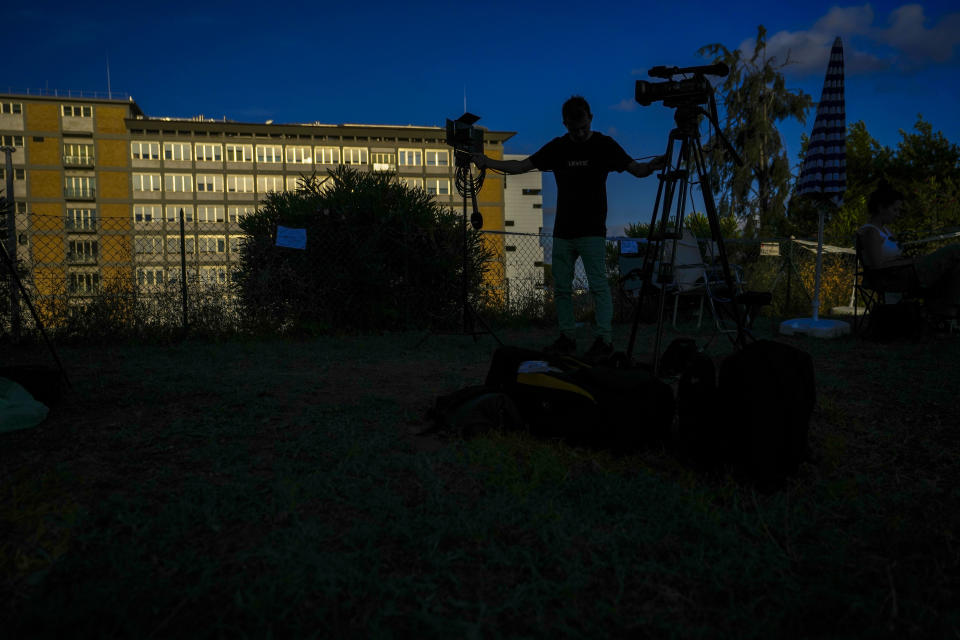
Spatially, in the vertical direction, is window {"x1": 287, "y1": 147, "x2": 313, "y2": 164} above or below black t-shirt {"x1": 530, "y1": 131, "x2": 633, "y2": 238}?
above

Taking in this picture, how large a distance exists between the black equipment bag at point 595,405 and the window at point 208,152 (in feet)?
221

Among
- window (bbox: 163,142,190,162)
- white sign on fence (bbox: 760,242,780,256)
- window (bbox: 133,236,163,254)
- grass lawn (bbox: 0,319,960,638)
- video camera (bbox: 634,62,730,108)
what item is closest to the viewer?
grass lawn (bbox: 0,319,960,638)

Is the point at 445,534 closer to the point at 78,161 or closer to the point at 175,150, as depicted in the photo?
the point at 175,150

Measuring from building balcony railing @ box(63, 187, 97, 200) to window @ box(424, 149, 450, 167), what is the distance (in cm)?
3642

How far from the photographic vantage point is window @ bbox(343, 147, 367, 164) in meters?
63.0

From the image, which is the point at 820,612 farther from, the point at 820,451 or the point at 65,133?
the point at 65,133

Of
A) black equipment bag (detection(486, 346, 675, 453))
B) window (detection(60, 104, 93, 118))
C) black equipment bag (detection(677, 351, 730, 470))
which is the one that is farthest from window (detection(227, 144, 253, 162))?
black equipment bag (detection(677, 351, 730, 470))

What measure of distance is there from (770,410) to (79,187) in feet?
230

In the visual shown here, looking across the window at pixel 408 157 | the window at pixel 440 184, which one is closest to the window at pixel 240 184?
the window at pixel 408 157

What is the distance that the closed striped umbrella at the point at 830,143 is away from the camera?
6.10 metres

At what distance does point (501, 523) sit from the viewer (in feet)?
5.43

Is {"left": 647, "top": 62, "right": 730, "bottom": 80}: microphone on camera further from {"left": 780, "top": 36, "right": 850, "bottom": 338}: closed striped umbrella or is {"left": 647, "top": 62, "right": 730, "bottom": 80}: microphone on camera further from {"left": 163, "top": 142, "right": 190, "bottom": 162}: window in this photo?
{"left": 163, "top": 142, "right": 190, "bottom": 162}: window

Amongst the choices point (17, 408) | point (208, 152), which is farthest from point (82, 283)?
point (208, 152)

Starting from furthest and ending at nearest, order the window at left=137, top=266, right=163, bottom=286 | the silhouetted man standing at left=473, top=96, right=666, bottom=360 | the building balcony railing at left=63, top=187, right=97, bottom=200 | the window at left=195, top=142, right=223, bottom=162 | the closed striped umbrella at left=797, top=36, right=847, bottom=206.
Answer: the window at left=195, top=142, right=223, bottom=162, the building balcony railing at left=63, top=187, right=97, bottom=200, the window at left=137, top=266, right=163, bottom=286, the closed striped umbrella at left=797, top=36, right=847, bottom=206, the silhouetted man standing at left=473, top=96, right=666, bottom=360
